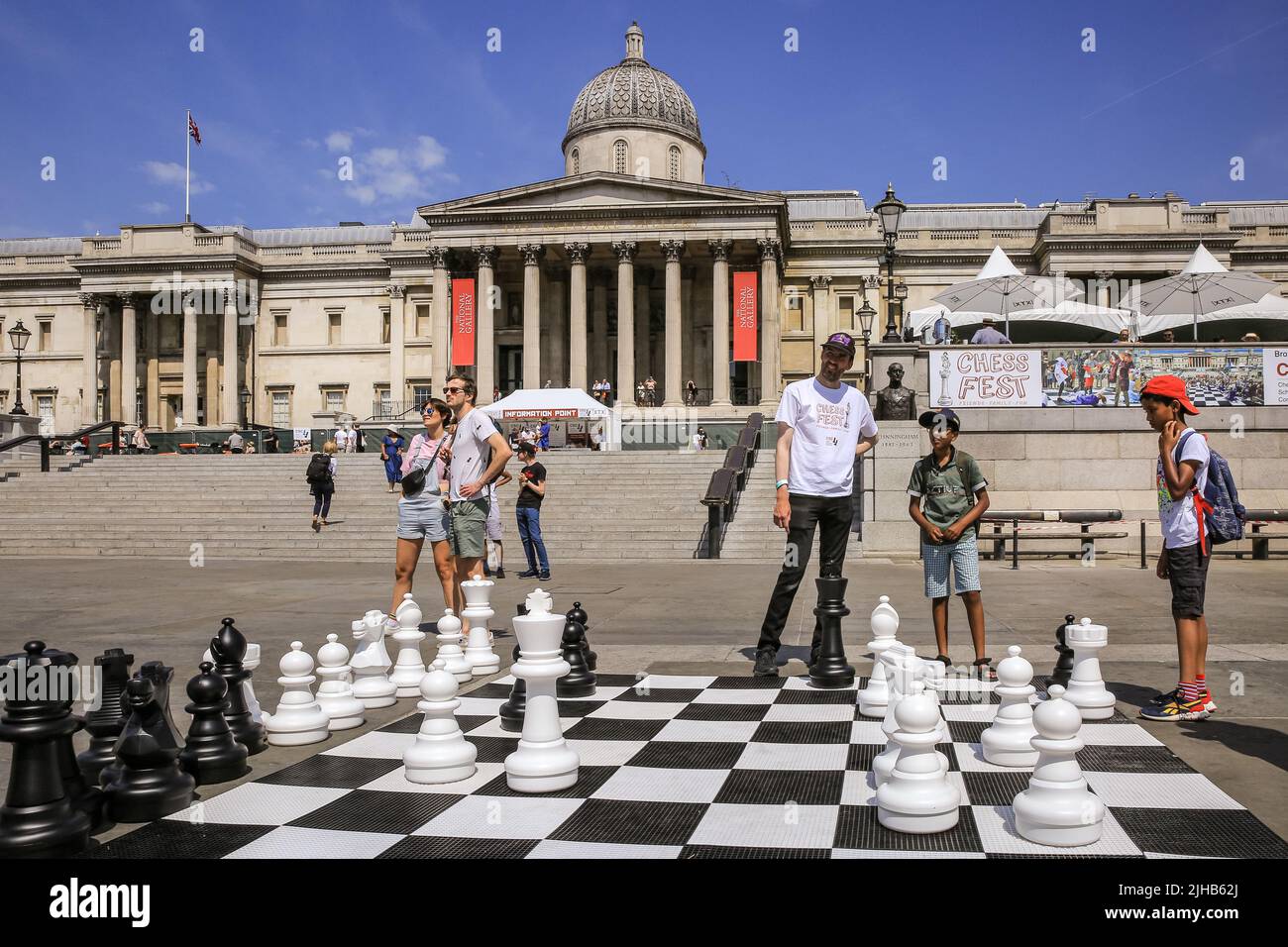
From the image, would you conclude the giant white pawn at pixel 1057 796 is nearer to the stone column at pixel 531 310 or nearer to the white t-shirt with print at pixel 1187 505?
the white t-shirt with print at pixel 1187 505

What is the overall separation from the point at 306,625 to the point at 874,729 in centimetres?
570

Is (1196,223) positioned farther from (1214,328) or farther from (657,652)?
(657,652)

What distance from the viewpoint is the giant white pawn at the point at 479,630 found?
6352 mm

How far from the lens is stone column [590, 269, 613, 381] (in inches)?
2034

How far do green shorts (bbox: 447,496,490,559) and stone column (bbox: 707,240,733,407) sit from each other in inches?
1509

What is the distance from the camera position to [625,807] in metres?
3.46

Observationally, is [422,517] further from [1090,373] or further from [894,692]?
[1090,373]

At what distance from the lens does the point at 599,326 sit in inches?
2040

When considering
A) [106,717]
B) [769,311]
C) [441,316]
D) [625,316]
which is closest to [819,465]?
[106,717]

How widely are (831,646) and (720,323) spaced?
4152 centimetres

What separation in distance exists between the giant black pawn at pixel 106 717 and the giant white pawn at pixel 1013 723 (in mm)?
3470

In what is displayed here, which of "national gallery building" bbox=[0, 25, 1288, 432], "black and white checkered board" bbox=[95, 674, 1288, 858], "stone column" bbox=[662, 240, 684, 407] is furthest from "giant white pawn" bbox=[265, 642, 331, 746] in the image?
"stone column" bbox=[662, 240, 684, 407]

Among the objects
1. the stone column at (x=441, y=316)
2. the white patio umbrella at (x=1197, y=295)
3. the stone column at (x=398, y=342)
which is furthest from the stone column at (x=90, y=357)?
the white patio umbrella at (x=1197, y=295)
